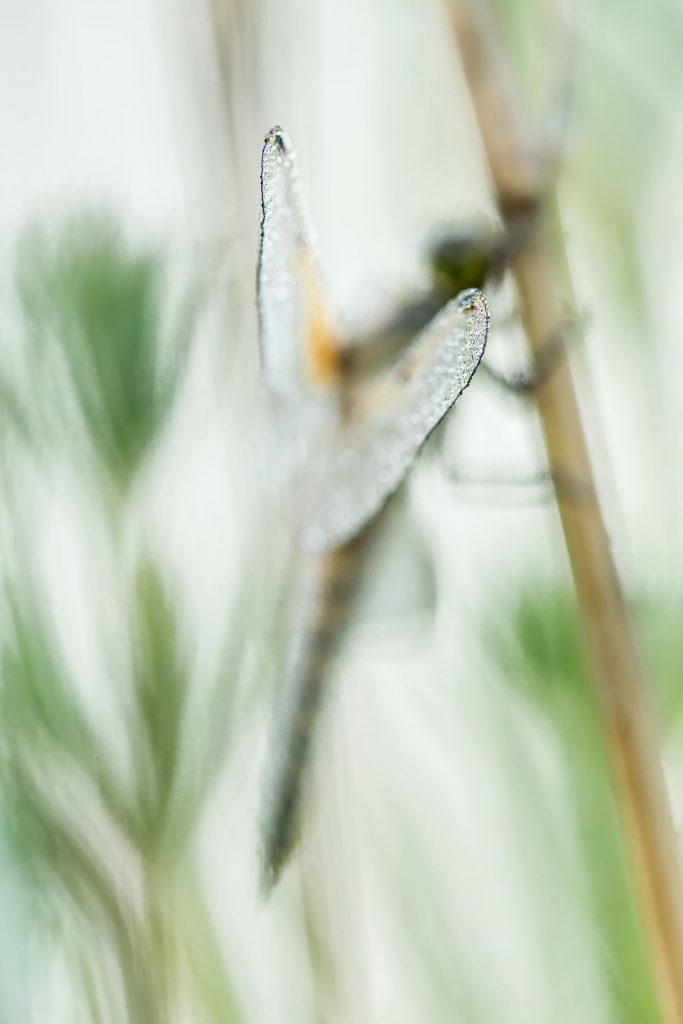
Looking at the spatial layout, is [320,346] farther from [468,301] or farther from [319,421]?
[468,301]

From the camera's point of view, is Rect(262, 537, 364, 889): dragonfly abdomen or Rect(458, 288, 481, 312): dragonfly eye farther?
Rect(262, 537, 364, 889): dragonfly abdomen

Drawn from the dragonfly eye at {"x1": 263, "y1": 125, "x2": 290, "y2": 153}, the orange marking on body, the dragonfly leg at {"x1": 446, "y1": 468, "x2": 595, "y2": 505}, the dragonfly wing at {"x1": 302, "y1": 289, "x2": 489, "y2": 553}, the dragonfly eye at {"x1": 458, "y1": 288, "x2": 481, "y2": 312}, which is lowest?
the dragonfly leg at {"x1": 446, "y1": 468, "x2": 595, "y2": 505}

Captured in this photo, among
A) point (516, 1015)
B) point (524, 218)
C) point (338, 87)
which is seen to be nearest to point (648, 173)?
point (524, 218)

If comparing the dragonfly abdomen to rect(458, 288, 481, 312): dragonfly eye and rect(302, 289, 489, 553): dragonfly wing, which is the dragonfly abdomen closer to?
rect(302, 289, 489, 553): dragonfly wing

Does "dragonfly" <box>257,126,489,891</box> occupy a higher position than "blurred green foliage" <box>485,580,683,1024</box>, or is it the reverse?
"dragonfly" <box>257,126,489,891</box>

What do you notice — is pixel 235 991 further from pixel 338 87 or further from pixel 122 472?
pixel 338 87

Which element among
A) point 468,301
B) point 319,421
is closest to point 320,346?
point 319,421

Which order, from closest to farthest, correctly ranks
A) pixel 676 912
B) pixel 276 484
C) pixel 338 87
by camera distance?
pixel 676 912 → pixel 276 484 → pixel 338 87

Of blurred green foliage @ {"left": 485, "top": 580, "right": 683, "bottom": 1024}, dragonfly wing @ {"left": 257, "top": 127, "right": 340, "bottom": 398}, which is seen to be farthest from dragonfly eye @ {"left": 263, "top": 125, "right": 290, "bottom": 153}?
blurred green foliage @ {"left": 485, "top": 580, "right": 683, "bottom": 1024}
